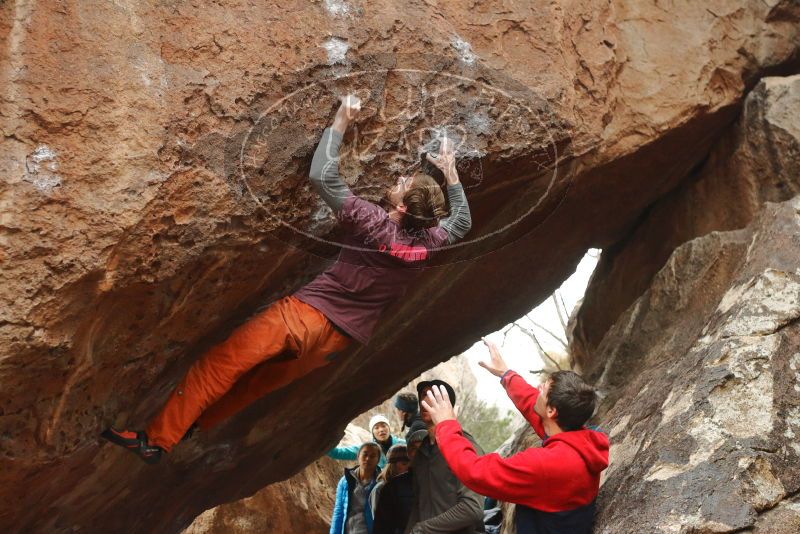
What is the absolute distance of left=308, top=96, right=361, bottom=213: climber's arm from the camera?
14.1 feet

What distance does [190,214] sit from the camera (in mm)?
4121

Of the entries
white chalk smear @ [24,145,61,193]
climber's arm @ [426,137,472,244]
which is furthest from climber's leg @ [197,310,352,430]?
white chalk smear @ [24,145,61,193]

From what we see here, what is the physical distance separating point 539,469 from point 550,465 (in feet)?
0.20

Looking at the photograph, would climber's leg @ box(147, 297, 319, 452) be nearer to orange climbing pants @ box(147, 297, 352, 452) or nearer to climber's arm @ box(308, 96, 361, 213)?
orange climbing pants @ box(147, 297, 352, 452)

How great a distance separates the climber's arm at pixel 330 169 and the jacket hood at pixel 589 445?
154 cm

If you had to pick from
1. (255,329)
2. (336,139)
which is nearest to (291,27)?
(336,139)

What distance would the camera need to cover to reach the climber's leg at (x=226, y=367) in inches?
174

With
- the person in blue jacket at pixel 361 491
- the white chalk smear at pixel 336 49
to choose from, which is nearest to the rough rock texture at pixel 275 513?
the person in blue jacket at pixel 361 491

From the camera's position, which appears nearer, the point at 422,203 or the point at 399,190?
the point at 422,203

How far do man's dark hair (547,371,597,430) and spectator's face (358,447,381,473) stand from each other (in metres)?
3.13

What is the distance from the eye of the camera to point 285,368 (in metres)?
4.79

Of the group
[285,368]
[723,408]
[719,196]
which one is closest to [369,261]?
[285,368]

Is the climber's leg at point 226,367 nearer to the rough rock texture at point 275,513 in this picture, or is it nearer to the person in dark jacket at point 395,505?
the person in dark jacket at point 395,505

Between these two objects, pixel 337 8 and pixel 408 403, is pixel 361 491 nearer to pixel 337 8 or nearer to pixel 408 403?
pixel 408 403
